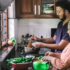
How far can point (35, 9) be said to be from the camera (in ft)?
11.0

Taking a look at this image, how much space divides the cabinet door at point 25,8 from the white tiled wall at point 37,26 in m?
0.37

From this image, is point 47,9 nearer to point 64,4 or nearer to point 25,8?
point 25,8

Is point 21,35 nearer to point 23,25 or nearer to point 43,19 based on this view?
point 23,25

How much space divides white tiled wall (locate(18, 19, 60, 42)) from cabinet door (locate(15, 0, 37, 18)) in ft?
1.21

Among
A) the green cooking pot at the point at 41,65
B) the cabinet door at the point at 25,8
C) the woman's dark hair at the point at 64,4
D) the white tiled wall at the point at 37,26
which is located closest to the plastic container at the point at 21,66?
the green cooking pot at the point at 41,65

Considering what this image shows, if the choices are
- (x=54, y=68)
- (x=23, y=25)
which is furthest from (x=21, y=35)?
(x=54, y=68)

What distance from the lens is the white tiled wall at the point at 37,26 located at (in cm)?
374

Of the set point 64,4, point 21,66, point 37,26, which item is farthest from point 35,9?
point 21,66

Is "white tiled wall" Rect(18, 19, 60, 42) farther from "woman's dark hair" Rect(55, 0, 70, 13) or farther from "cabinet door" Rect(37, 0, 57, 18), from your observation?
"woman's dark hair" Rect(55, 0, 70, 13)

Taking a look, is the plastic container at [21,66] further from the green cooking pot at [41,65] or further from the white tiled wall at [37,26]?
the white tiled wall at [37,26]

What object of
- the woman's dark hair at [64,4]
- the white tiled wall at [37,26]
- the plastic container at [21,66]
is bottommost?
the plastic container at [21,66]

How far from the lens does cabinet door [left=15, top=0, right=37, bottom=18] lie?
3.34 meters

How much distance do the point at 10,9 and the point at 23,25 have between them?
0.66 metres

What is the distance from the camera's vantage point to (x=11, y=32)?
3225mm
